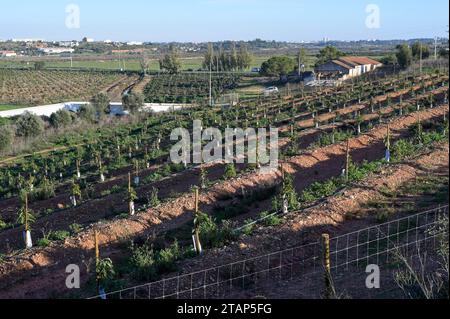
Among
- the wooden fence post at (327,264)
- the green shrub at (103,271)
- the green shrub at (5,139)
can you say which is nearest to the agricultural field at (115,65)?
the green shrub at (5,139)

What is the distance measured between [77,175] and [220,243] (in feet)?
43.6

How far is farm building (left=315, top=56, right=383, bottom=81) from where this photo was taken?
5350cm

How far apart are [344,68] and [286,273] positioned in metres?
46.4

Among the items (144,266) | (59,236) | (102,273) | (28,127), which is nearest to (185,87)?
(28,127)

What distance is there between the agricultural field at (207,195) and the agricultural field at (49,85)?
27.6 m

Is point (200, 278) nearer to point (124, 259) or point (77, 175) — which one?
point (124, 259)

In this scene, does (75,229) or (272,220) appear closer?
(272,220)

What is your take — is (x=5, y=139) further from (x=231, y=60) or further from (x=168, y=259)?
(x=231, y=60)

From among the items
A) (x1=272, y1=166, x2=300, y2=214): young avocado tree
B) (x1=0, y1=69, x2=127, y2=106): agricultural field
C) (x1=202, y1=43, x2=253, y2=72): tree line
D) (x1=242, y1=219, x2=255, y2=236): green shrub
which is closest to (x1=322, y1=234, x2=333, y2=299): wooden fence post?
(x1=242, y1=219, x2=255, y2=236): green shrub

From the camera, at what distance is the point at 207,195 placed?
646 inches

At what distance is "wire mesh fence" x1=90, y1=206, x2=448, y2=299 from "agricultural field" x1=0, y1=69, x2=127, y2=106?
46.8 m

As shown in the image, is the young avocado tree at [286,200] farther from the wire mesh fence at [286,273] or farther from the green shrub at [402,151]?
the green shrub at [402,151]

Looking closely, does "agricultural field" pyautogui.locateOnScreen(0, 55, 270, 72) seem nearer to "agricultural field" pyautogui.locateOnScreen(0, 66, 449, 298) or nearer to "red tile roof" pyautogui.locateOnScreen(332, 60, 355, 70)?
"red tile roof" pyautogui.locateOnScreen(332, 60, 355, 70)

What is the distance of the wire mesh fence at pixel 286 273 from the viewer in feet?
A: 30.2
